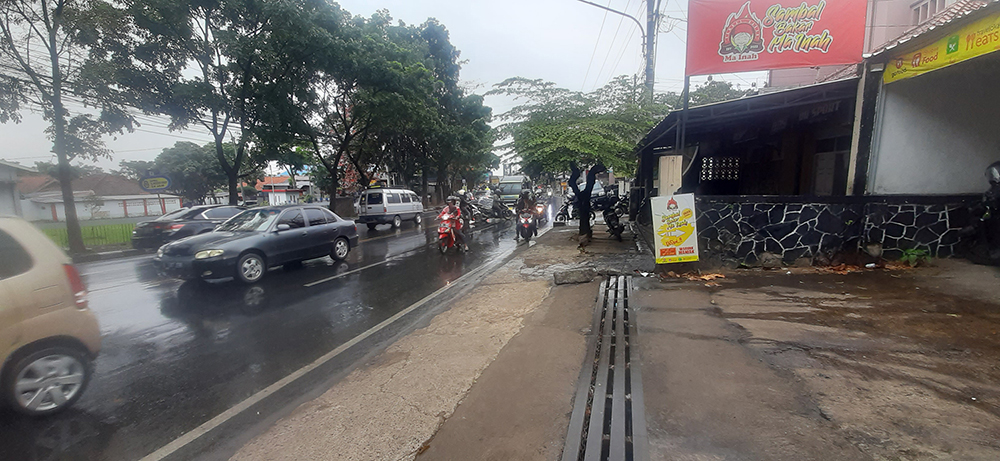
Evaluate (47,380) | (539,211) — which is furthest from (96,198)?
(47,380)

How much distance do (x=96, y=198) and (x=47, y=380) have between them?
33681 mm

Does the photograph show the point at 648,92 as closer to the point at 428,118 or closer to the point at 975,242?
the point at 975,242

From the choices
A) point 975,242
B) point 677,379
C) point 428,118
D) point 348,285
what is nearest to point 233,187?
point 428,118

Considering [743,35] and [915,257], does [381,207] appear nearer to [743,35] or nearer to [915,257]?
[743,35]

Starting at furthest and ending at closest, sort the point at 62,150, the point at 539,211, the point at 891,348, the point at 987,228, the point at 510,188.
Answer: the point at 510,188, the point at 539,211, the point at 62,150, the point at 987,228, the point at 891,348

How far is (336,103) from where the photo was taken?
62.2 feet

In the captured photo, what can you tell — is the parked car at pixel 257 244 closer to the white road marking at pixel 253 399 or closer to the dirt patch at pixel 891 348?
the white road marking at pixel 253 399

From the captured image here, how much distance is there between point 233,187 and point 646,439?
53.9 ft

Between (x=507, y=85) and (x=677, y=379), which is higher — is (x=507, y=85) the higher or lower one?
the higher one

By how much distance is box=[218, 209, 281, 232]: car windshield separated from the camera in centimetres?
800

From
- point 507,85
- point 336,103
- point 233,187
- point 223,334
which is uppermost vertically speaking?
point 336,103

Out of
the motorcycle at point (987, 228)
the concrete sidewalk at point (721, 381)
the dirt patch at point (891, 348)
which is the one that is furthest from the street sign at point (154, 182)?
the motorcycle at point (987, 228)

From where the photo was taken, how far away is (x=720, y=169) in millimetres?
14570

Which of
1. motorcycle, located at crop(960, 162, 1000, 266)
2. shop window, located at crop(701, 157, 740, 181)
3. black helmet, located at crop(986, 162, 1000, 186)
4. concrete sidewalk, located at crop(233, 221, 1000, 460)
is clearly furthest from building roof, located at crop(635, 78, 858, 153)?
shop window, located at crop(701, 157, 740, 181)
